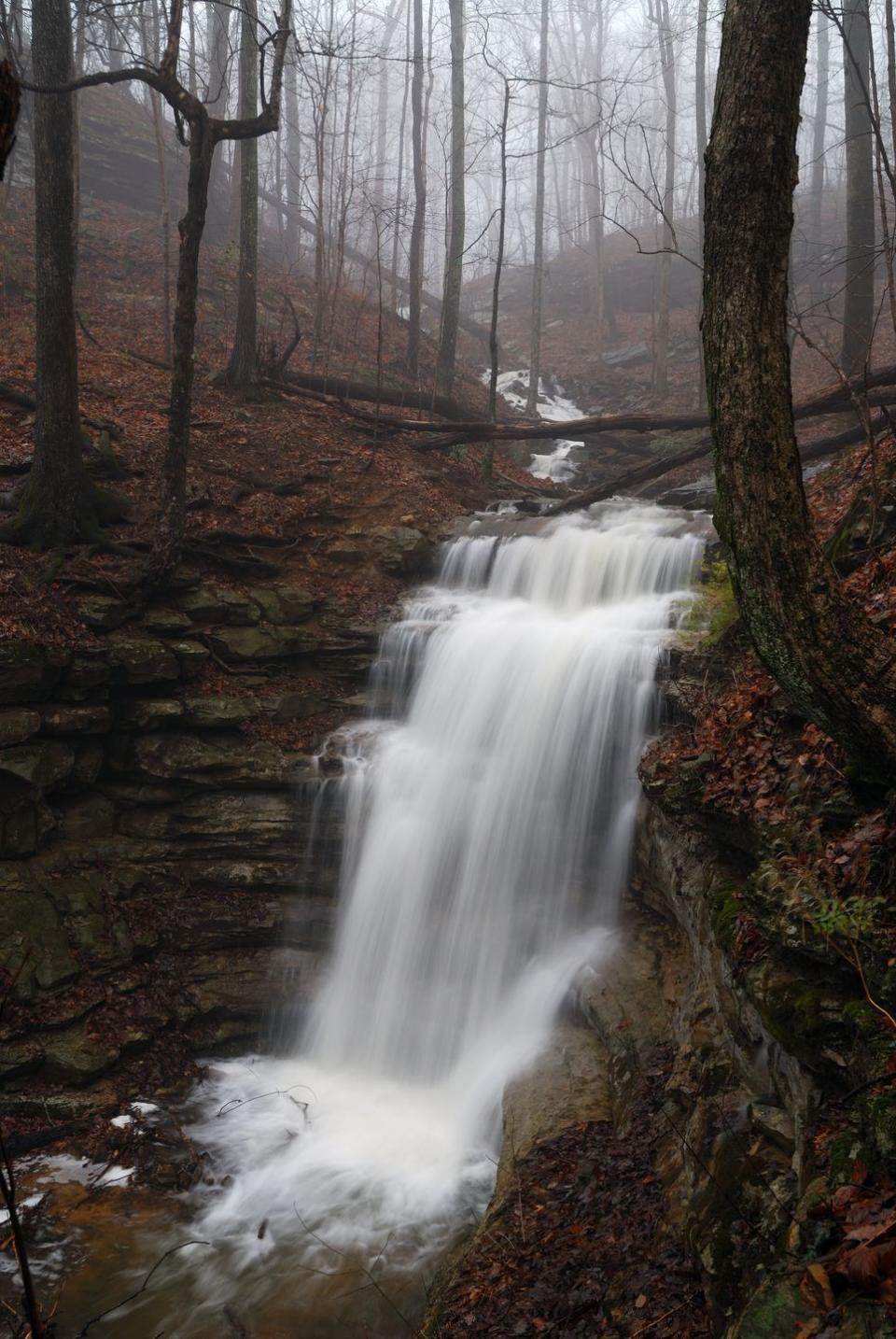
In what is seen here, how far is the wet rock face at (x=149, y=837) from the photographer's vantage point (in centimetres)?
794

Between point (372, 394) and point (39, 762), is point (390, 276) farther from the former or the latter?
point (39, 762)

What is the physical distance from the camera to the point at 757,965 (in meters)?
4.44

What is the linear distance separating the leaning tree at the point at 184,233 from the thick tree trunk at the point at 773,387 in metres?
6.75

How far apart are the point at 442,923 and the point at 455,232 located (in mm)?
16090

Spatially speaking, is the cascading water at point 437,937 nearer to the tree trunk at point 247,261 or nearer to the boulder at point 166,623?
the boulder at point 166,623

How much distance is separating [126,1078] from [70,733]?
339cm

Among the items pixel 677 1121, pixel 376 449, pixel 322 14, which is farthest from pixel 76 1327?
pixel 322 14

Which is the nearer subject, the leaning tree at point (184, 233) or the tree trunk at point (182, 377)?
the leaning tree at point (184, 233)

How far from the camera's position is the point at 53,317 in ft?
32.7

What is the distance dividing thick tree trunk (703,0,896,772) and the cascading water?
3.72 metres

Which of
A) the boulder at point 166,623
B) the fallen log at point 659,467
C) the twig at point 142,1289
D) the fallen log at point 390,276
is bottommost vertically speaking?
the twig at point 142,1289

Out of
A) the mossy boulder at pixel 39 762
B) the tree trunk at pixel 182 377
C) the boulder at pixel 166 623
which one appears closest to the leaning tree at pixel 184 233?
the tree trunk at pixel 182 377

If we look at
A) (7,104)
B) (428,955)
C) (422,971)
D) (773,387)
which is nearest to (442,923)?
(428,955)

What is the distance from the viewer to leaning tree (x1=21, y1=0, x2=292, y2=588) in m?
9.26
